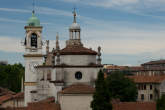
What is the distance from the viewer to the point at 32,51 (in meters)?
69.6

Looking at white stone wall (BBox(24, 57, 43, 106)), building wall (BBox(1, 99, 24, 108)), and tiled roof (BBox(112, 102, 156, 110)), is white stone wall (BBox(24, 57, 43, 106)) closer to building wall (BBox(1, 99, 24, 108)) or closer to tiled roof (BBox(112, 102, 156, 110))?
building wall (BBox(1, 99, 24, 108))

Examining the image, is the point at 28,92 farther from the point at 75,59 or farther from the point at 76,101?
the point at 76,101

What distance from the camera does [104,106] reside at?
3984 cm

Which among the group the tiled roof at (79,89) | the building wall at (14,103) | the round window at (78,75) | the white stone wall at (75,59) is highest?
the white stone wall at (75,59)

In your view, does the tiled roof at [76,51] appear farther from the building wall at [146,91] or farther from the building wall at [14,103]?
the building wall at [146,91]

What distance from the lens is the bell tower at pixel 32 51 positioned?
6850cm

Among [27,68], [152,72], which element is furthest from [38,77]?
[152,72]

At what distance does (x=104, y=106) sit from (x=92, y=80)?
32.3 feet

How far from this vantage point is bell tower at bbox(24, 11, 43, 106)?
6850cm

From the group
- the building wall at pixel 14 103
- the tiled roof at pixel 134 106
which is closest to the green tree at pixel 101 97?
the tiled roof at pixel 134 106

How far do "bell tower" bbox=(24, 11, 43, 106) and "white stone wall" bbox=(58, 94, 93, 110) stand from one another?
2326 centimetres

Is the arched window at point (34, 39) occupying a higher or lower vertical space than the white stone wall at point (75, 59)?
higher

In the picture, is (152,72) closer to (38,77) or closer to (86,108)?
(38,77)

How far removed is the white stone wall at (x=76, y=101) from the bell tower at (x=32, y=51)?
2326 centimetres
